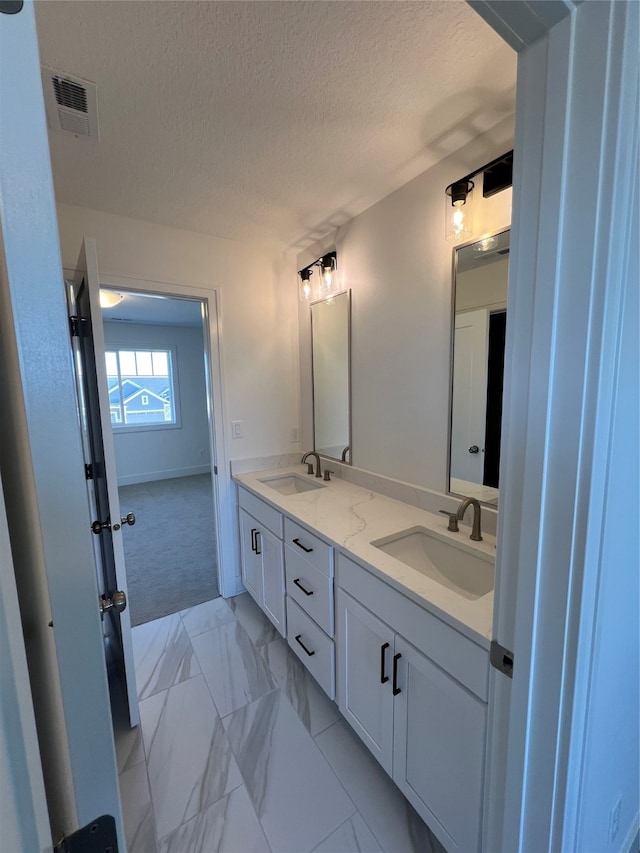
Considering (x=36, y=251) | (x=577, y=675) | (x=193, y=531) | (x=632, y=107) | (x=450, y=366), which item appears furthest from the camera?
(x=193, y=531)

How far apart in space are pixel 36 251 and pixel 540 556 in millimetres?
872

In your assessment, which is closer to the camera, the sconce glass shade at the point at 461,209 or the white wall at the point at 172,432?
the sconce glass shade at the point at 461,209

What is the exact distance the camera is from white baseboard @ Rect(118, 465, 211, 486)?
555 centimetres

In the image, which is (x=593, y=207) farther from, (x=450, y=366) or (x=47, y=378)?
(x=450, y=366)

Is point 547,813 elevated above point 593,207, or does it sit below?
below

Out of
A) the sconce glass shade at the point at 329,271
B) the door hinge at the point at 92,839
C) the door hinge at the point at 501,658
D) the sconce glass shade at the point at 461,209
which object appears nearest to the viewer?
the door hinge at the point at 92,839

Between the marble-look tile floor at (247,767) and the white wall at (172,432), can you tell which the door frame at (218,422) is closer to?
the marble-look tile floor at (247,767)

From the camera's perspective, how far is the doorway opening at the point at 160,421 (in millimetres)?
4035

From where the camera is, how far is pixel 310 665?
174 cm

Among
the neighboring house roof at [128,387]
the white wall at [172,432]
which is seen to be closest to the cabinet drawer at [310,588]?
the white wall at [172,432]

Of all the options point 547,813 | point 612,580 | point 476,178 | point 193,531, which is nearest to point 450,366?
point 476,178

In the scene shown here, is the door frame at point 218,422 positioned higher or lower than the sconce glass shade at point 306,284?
lower

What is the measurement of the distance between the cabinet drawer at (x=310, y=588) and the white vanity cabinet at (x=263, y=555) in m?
0.10

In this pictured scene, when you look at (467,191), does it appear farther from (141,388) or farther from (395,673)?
(141,388)
